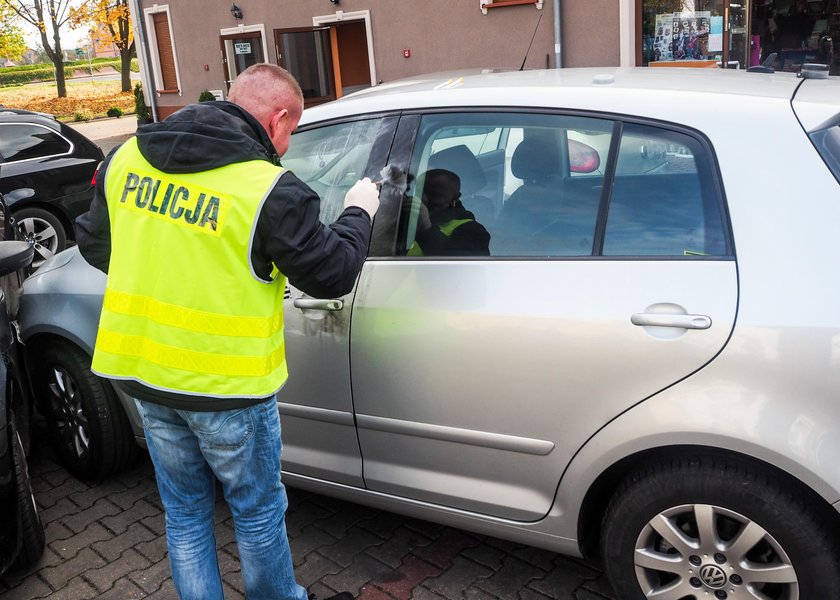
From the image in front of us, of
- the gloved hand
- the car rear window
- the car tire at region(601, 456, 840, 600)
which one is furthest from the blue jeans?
the car rear window

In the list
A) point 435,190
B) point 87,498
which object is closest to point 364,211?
point 435,190

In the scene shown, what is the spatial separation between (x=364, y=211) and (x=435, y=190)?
39 cm

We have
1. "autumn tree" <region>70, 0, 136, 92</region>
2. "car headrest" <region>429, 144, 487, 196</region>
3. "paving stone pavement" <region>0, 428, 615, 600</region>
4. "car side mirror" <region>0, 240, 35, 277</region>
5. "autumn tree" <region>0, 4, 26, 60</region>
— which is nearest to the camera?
"car headrest" <region>429, 144, 487, 196</region>

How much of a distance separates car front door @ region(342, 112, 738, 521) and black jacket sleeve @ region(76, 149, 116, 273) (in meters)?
0.77

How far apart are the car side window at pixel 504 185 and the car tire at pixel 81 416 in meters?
1.58

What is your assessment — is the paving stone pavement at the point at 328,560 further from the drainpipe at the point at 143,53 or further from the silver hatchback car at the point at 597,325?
the drainpipe at the point at 143,53

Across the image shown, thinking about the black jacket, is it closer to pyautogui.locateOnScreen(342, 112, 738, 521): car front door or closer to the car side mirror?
pyautogui.locateOnScreen(342, 112, 738, 521): car front door

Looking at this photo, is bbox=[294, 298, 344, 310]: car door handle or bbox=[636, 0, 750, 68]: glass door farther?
bbox=[636, 0, 750, 68]: glass door

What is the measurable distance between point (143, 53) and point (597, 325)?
58.4 feet

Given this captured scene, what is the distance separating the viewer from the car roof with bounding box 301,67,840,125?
2.23m

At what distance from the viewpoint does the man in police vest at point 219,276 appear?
6.59ft

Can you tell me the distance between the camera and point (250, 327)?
6.84 ft

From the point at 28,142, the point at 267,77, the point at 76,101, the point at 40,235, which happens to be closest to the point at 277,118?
the point at 267,77

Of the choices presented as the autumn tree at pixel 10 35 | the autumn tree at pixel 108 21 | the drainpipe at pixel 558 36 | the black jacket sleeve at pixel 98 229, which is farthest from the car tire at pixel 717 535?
the autumn tree at pixel 10 35
